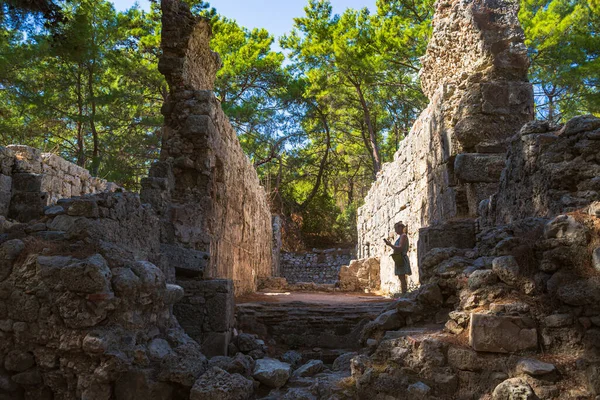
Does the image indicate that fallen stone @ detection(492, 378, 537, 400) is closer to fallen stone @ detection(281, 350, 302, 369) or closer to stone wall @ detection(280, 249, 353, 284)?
fallen stone @ detection(281, 350, 302, 369)

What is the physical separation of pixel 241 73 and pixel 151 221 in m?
15.7

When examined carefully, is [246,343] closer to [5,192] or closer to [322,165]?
[5,192]

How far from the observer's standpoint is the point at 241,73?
66.0 feet

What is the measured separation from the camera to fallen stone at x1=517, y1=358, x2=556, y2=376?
9.86ft

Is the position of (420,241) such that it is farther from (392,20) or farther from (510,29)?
(392,20)

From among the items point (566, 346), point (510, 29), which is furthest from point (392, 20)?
point (566, 346)

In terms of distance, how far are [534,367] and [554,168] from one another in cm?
192

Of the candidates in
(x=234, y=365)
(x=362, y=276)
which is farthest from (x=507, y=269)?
(x=362, y=276)

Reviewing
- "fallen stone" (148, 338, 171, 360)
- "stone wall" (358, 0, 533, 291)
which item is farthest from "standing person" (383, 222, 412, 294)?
"fallen stone" (148, 338, 171, 360)

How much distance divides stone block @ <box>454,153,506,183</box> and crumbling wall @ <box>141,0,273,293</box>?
12.2ft

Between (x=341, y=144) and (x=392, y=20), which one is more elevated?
(x=392, y=20)

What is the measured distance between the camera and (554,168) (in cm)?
421

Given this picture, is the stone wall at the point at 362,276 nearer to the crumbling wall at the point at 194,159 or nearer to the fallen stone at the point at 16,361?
the crumbling wall at the point at 194,159

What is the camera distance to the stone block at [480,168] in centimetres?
671
